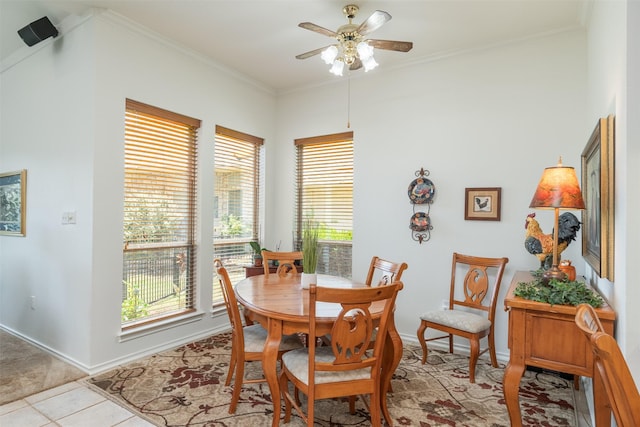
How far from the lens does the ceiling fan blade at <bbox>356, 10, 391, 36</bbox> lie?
86.2 inches

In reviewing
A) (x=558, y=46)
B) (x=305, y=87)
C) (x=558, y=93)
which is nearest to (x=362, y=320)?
(x=558, y=93)

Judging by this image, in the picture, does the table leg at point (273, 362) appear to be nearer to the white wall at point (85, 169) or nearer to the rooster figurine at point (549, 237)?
the white wall at point (85, 169)

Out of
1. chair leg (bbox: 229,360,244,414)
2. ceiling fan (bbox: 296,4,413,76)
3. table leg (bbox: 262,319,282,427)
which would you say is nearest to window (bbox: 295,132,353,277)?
ceiling fan (bbox: 296,4,413,76)

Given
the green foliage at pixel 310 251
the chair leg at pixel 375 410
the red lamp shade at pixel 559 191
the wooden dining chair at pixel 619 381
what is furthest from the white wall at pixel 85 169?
the wooden dining chair at pixel 619 381

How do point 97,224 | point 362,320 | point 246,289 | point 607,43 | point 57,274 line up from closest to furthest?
1. point 362,320
2. point 607,43
3. point 246,289
4. point 97,224
5. point 57,274

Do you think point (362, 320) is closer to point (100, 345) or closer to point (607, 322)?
point (607, 322)

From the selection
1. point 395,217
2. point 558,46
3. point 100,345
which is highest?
point 558,46

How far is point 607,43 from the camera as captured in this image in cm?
207

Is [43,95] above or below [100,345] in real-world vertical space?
above

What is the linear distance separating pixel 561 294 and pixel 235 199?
3.28 metres

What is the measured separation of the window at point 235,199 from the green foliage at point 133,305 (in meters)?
0.79

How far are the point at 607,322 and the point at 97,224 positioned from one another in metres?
3.39

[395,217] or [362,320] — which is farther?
[395,217]

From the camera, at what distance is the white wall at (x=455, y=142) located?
120 inches
